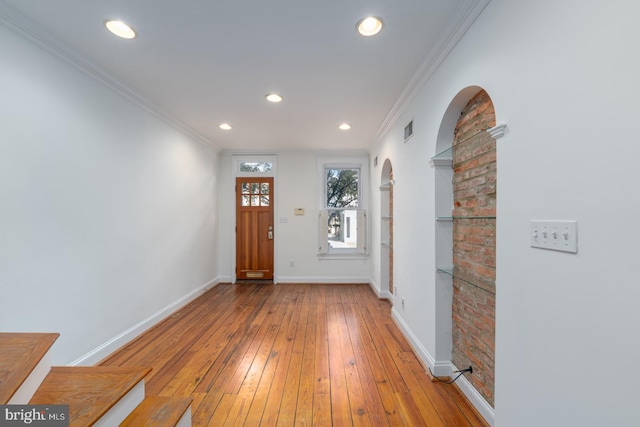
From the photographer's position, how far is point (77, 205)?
209cm

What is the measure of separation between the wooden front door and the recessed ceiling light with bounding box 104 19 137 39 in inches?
129

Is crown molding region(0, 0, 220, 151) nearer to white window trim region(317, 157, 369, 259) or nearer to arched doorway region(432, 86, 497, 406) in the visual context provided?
white window trim region(317, 157, 369, 259)

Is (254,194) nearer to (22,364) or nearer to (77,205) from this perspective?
(77,205)

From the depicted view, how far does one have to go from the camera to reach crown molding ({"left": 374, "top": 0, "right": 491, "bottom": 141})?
151cm

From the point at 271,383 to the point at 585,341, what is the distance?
1912mm

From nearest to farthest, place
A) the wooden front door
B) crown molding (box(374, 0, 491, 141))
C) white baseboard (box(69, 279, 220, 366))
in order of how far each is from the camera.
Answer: crown molding (box(374, 0, 491, 141)), white baseboard (box(69, 279, 220, 366)), the wooden front door

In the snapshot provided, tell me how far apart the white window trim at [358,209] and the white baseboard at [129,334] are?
2.34 m

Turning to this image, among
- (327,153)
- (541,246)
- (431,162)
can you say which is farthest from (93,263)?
(327,153)

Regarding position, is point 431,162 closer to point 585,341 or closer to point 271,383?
point 585,341

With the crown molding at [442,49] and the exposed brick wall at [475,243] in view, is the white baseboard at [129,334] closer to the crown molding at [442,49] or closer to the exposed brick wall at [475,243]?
the exposed brick wall at [475,243]

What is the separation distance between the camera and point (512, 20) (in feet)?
4.07

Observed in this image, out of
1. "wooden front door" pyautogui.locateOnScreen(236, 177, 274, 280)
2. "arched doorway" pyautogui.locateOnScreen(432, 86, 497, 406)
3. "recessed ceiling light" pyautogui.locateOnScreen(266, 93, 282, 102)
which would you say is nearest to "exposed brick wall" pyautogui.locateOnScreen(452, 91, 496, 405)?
"arched doorway" pyautogui.locateOnScreen(432, 86, 497, 406)

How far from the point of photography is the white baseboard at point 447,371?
5.36ft

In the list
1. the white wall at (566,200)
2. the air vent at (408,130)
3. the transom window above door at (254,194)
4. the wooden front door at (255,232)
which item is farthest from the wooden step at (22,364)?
the transom window above door at (254,194)
